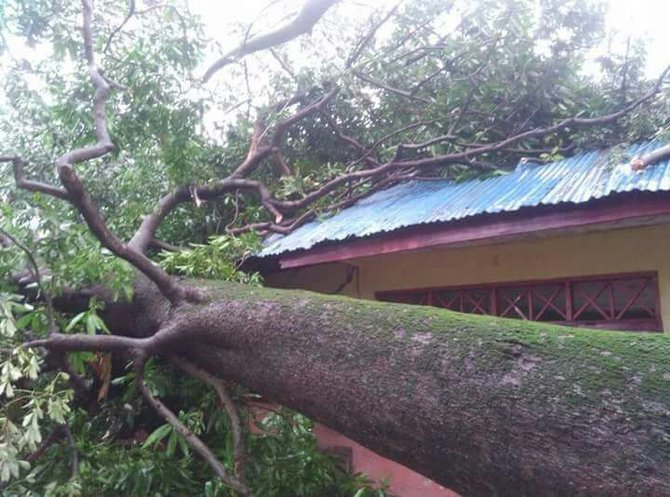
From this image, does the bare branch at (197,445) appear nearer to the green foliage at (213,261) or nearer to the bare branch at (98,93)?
the green foliage at (213,261)

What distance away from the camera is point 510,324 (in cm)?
192

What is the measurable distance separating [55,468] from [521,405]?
330 cm

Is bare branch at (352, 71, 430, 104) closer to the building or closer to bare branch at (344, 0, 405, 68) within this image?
bare branch at (344, 0, 405, 68)

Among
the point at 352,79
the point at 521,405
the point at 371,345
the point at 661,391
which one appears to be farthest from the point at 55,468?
the point at 352,79

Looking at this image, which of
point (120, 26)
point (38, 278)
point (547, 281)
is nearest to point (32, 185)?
point (38, 278)

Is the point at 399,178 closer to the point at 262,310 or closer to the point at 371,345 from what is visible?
the point at 262,310

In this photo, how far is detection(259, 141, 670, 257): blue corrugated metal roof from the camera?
11.3 feet

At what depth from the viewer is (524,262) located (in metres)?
4.31

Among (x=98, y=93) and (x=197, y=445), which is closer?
(x=197, y=445)

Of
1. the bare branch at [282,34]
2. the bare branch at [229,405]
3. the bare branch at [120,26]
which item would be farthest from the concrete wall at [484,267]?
the bare branch at [120,26]

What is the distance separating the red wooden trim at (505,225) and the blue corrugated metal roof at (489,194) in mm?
43

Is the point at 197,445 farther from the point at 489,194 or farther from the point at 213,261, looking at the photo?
the point at 489,194

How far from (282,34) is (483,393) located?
5.49m

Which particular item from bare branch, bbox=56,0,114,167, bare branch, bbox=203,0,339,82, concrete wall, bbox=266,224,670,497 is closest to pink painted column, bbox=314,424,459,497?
concrete wall, bbox=266,224,670,497
